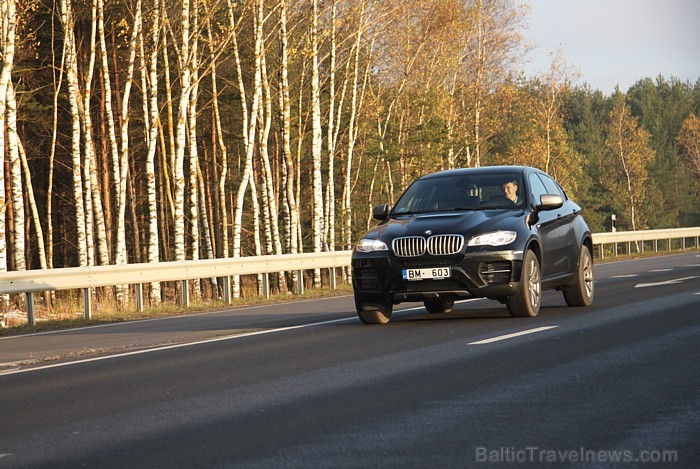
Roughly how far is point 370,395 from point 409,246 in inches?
203

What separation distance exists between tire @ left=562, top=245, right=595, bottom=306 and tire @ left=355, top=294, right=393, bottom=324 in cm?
276

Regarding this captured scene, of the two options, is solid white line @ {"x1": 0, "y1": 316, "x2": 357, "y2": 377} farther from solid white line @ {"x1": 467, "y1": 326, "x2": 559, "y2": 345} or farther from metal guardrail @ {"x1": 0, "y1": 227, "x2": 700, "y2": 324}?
metal guardrail @ {"x1": 0, "y1": 227, "x2": 700, "y2": 324}

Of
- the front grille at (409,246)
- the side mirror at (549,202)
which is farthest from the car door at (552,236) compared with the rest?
the front grille at (409,246)

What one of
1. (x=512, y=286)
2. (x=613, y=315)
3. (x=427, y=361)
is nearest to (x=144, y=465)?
(x=427, y=361)

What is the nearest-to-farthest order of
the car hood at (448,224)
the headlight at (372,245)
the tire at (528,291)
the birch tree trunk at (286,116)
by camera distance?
the car hood at (448,224) < the headlight at (372,245) < the tire at (528,291) < the birch tree trunk at (286,116)

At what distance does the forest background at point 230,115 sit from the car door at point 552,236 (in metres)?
10.3

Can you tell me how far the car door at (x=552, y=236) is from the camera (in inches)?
556

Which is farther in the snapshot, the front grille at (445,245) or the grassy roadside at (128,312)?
the grassy roadside at (128,312)

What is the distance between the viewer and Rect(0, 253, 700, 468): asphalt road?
5.99 meters

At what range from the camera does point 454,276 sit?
1285cm

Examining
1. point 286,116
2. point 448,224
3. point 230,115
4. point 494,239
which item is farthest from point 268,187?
point 494,239

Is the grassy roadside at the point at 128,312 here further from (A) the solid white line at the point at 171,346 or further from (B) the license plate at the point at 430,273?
(B) the license plate at the point at 430,273

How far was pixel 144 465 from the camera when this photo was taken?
19.1 ft

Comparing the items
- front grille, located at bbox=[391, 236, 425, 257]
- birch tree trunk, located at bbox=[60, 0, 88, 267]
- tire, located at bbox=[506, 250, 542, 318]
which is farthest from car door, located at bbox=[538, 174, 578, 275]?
birch tree trunk, located at bbox=[60, 0, 88, 267]
